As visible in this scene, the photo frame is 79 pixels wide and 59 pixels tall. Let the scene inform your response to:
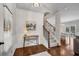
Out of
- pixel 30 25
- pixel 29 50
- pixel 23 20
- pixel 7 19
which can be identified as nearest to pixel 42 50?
pixel 29 50

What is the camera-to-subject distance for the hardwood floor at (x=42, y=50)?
1876 mm

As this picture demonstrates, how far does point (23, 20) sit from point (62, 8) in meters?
0.68

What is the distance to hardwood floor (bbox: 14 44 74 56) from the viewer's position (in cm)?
188

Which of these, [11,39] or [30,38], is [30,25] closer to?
[30,38]

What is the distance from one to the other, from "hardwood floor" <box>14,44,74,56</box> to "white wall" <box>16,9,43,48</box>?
119 mm

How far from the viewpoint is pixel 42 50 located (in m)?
1.91

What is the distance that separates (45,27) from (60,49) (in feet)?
1.45

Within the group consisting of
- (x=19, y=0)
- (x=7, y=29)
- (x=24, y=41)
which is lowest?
(x=24, y=41)

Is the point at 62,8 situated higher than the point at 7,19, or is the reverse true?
the point at 62,8

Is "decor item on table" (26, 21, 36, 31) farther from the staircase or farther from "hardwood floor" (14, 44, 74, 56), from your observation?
"hardwood floor" (14, 44, 74, 56)

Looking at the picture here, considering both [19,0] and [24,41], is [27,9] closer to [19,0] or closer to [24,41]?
[19,0]

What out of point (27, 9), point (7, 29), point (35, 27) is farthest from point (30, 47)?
point (27, 9)

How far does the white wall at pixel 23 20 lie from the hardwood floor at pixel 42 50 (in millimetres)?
119

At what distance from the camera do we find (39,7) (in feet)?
6.19
